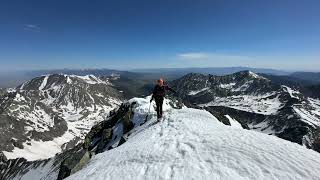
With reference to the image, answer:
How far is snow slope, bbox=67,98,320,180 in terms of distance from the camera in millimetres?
14691

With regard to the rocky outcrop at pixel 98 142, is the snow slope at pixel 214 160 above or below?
above

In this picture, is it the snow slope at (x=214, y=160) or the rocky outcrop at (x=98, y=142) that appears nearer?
the snow slope at (x=214, y=160)

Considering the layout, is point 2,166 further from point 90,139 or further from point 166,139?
point 166,139

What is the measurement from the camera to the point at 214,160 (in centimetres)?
1677

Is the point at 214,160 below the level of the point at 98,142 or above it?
above

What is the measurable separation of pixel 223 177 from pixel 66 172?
60.3 ft

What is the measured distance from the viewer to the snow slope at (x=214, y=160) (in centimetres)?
1469

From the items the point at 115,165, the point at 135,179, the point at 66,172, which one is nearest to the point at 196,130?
the point at 115,165

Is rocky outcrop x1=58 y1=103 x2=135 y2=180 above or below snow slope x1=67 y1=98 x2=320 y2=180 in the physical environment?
below

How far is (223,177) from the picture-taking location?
47.6 feet

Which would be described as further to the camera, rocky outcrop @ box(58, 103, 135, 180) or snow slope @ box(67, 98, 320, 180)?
rocky outcrop @ box(58, 103, 135, 180)

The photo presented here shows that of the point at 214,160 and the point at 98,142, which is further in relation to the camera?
the point at 98,142

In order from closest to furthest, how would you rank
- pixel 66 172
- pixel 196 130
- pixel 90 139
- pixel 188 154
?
pixel 188 154, pixel 196 130, pixel 66 172, pixel 90 139

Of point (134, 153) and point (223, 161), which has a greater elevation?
point (223, 161)
